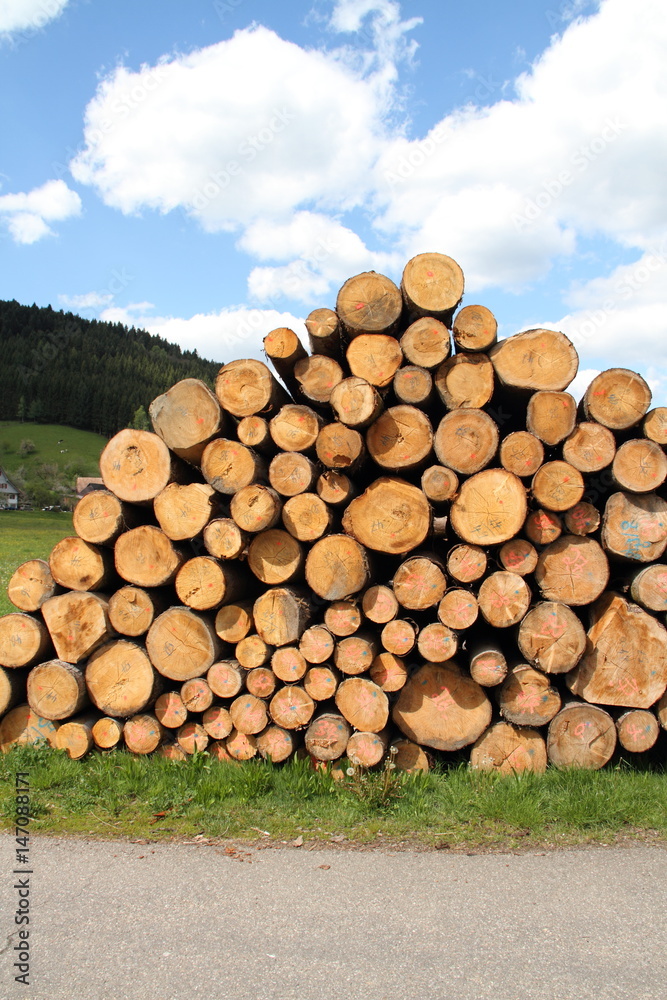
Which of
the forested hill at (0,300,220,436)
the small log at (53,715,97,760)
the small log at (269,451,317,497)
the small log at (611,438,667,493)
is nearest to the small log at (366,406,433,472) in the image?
the small log at (269,451,317,497)

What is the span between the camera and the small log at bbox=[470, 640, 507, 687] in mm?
4434

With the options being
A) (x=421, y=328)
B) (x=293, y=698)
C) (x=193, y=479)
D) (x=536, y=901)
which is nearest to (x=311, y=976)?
(x=536, y=901)

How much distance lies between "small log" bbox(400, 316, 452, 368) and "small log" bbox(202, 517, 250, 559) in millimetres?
1769

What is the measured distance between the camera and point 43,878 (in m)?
3.42

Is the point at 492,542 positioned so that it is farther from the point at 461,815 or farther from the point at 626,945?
the point at 626,945

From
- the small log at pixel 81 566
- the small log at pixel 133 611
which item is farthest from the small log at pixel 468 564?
the small log at pixel 81 566

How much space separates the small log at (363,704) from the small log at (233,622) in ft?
2.75

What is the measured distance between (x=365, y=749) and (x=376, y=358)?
2.84 m

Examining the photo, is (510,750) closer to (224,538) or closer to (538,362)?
(224,538)

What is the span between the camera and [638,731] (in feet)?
14.9

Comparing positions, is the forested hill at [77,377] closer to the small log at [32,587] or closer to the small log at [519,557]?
the small log at [32,587]

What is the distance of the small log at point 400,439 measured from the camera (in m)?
4.52

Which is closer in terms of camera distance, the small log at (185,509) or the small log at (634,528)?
the small log at (634,528)

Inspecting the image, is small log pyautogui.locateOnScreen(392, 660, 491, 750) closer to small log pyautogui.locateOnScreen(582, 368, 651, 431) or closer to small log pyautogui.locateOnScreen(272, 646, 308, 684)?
small log pyautogui.locateOnScreen(272, 646, 308, 684)
